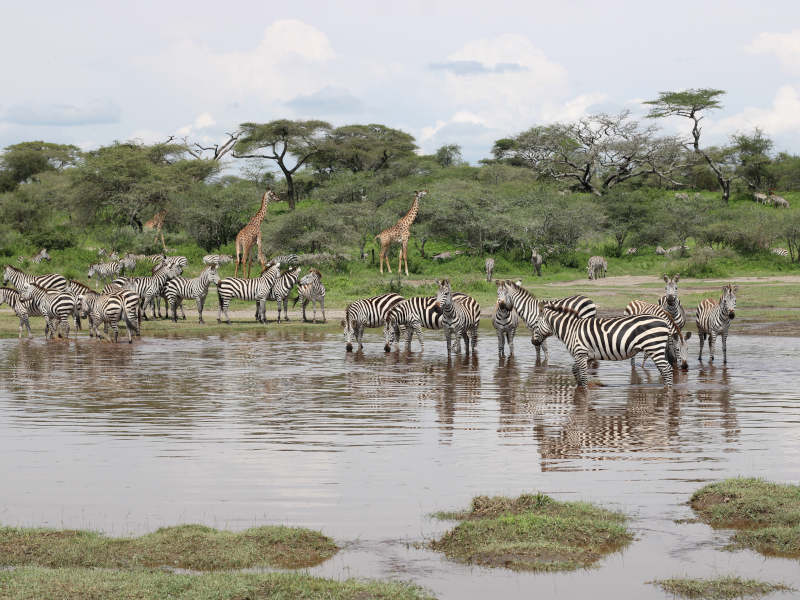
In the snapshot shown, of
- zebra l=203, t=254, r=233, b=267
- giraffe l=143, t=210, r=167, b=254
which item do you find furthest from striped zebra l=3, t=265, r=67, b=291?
giraffe l=143, t=210, r=167, b=254

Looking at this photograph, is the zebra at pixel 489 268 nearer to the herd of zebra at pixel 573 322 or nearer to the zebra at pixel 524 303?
the herd of zebra at pixel 573 322

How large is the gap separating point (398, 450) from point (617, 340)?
4967mm

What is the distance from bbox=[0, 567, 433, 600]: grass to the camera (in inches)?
205

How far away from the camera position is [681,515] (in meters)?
6.89

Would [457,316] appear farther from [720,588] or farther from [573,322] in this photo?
[720,588]

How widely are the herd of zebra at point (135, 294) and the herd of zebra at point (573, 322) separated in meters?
5.53

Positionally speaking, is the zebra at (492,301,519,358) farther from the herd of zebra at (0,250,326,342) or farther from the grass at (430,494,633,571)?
the grass at (430,494,633,571)

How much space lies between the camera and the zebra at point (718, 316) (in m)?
15.6

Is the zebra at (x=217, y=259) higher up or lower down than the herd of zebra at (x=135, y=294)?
higher up

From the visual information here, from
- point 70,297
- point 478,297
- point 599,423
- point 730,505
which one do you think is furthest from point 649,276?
point 730,505

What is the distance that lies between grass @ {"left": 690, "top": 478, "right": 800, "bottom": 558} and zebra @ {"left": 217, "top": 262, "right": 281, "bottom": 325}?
769 inches

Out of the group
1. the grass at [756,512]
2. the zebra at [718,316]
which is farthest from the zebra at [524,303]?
the grass at [756,512]

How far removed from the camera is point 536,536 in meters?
6.29

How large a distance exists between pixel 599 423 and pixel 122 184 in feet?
122
